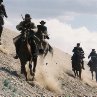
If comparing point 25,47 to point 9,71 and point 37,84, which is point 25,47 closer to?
point 9,71

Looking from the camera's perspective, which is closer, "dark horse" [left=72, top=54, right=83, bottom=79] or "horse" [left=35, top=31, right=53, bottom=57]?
"horse" [left=35, top=31, right=53, bottom=57]

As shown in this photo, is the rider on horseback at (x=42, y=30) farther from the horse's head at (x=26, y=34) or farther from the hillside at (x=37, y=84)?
the horse's head at (x=26, y=34)

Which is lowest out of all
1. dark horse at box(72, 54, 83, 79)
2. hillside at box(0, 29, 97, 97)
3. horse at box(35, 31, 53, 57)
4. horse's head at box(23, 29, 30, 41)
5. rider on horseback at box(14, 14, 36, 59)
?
dark horse at box(72, 54, 83, 79)

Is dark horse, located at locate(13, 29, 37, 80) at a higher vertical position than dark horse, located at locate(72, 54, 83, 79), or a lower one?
higher

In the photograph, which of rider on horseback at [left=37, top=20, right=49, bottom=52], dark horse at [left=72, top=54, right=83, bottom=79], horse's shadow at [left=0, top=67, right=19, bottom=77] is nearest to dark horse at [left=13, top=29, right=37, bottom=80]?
horse's shadow at [left=0, top=67, right=19, bottom=77]

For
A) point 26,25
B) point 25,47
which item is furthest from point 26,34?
point 25,47

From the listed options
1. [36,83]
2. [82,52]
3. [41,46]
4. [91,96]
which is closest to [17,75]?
[36,83]

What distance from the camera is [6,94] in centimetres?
1723

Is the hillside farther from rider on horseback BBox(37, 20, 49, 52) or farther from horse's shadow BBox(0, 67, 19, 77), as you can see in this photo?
rider on horseback BBox(37, 20, 49, 52)

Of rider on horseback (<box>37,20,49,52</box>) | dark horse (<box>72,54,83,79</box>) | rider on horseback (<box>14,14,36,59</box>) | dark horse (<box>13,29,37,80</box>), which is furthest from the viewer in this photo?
dark horse (<box>72,54,83,79</box>)

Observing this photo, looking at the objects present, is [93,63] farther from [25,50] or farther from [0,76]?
[0,76]

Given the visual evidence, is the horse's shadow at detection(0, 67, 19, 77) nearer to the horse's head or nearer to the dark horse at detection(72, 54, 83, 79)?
the horse's head

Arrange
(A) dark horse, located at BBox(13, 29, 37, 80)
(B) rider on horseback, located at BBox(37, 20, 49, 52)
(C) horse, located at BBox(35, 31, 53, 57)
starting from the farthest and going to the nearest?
1. (B) rider on horseback, located at BBox(37, 20, 49, 52)
2. (C) horse, located at BBox(35, 31, 53, 57)
3. (A) dark horse, located at BBox(13, 29, 37, 80)

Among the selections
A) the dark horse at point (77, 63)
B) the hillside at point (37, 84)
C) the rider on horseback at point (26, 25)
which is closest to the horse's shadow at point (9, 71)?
the hillside at point (37, 84)
